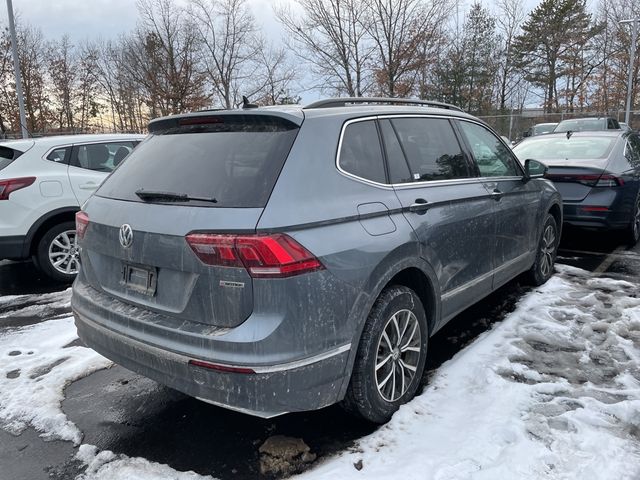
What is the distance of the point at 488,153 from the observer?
4285 millimetres

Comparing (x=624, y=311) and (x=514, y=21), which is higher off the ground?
(x=514, y=21)

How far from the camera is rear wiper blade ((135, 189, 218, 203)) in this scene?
2.46 metres

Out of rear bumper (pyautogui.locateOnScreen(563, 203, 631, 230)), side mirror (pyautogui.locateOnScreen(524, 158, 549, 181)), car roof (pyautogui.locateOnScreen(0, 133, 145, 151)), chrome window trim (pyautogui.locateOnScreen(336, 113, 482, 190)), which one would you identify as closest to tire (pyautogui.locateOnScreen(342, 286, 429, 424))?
chrome window trim (pyautogui.locateOnScreen(336, 113, 482, 190))

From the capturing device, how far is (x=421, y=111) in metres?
3.57

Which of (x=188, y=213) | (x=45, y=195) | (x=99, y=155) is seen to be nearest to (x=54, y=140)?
(x=99, y=155)

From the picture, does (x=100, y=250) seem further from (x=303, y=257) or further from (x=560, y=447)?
(x=560, y=447)

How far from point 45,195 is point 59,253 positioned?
701 mm

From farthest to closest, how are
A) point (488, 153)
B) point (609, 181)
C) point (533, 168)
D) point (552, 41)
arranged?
point (552, 41) → point (609, 181) → point (533, 168) → point (488, 153)

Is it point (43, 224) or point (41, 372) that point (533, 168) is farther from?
point (43, 224)

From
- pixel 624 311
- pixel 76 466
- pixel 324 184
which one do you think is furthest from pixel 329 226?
pixel 624 311

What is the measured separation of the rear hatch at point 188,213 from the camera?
7.54ft

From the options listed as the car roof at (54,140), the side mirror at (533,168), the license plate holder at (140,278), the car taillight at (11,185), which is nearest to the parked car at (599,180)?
the side mirror at (533,168)

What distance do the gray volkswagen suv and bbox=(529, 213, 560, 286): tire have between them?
2.01 meters

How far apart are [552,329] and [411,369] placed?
66.1 inches
